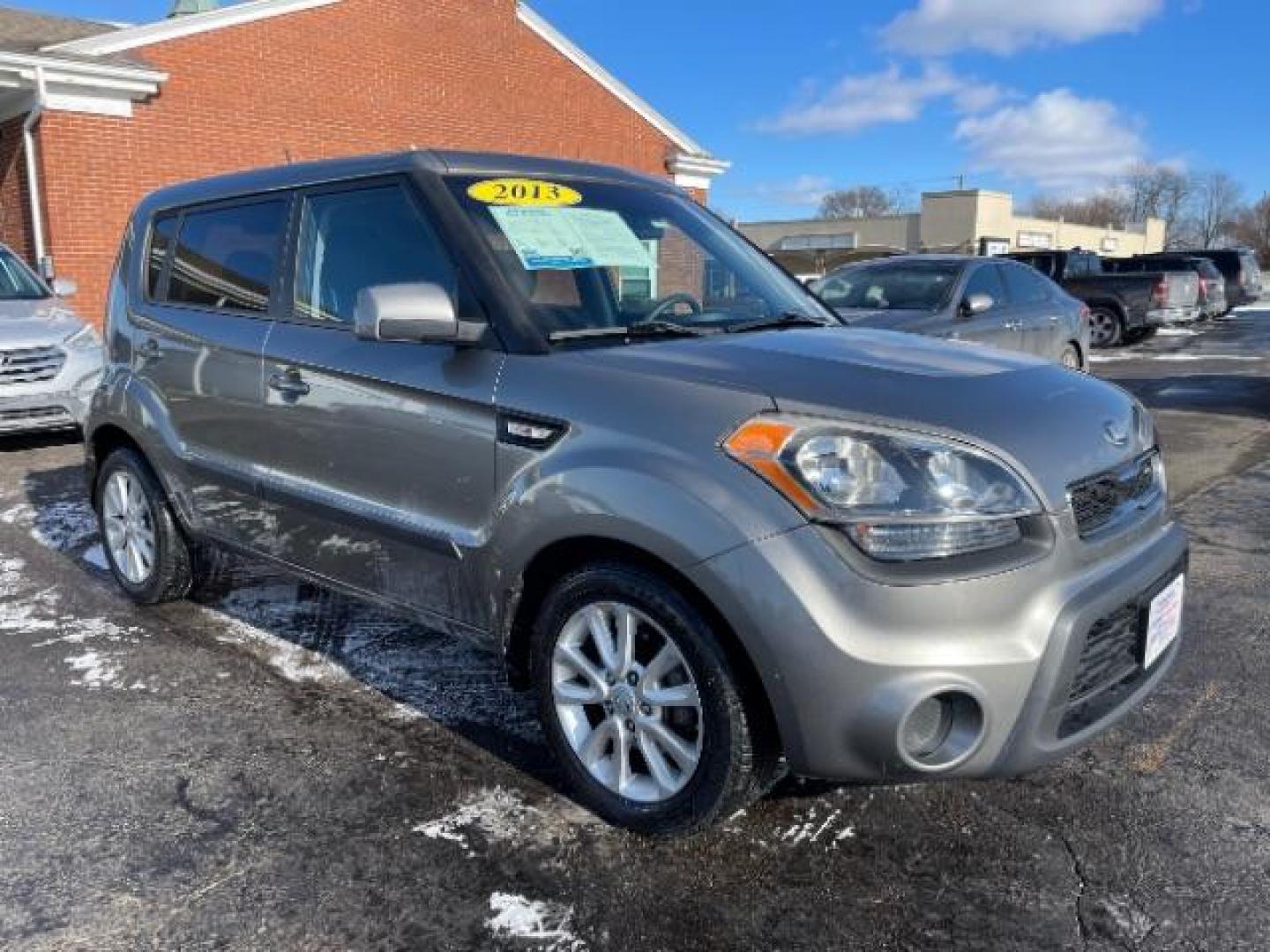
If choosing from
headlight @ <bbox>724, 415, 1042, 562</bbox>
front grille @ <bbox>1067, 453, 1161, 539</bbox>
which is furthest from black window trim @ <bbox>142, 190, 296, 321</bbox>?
front grille @ <bbox>1067, 453, 1161, 539</bbox>

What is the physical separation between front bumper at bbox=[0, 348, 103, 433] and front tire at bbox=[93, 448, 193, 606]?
362cm

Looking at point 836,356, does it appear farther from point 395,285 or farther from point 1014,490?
point 395,285

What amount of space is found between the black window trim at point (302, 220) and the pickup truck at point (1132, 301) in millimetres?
16430

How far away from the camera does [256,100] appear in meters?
14.0

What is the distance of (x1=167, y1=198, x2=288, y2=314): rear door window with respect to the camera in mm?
3893

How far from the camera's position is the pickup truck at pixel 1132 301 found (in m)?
18.4

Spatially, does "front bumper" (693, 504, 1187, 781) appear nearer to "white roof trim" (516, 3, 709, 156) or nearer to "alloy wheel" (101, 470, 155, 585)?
"alloy wheel" (101, 470, 155, 585)

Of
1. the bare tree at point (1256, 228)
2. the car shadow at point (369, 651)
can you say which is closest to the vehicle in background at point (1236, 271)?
the car shadow at point (369, 651)

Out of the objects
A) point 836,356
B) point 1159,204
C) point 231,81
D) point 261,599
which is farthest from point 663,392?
point 1159,204

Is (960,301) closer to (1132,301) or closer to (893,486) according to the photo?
→ (893,486)

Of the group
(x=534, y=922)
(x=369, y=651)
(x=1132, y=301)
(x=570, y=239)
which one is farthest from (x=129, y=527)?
(x=1132, y=301)

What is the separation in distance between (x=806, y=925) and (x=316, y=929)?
1132 mm

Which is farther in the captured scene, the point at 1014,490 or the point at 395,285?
the point at 395,285

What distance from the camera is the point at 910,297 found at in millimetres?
8820
